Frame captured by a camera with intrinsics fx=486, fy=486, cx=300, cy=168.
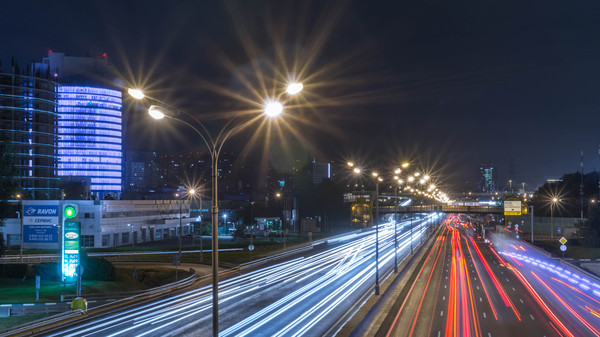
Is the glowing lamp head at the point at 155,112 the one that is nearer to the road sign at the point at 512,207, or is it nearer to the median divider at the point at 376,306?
the median divider at the point at 376,306

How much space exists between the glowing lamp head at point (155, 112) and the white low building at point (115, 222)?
4348 centimetres

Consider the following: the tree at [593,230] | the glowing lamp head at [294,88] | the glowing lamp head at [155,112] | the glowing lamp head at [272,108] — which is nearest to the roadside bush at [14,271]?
the glowing lamp head at [155,112]

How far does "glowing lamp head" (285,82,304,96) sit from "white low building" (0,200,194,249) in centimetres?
4587

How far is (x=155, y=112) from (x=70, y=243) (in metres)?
28.9

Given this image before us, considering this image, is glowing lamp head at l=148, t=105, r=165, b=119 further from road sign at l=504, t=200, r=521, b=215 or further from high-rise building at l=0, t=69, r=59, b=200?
high-rise building at l=0, t=69, r=59, b=200

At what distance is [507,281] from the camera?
149 feet

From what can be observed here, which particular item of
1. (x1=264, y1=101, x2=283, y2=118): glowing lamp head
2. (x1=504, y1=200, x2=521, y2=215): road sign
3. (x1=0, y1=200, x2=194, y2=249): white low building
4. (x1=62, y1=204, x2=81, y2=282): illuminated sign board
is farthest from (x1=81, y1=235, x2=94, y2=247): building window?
(x1=264, y1=101, x2=283, y2=118): glowing lamp head

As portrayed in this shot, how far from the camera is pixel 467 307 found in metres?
32.1

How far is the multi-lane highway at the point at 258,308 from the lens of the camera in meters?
24.7

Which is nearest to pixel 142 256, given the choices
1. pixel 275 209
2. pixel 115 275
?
pixel 115 275

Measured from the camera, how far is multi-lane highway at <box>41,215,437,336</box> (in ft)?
81.1

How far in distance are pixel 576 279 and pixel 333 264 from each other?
24281 millimetres

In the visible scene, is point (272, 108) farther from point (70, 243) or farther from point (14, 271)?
point (14, 271)

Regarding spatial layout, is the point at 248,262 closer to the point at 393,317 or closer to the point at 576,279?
the point at 393,317
